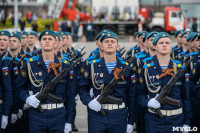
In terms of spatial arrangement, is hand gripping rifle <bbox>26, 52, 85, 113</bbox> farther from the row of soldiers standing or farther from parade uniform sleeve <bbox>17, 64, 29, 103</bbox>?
parade uniform sleeve <bbox>17, 64, 29, 103</bbox>

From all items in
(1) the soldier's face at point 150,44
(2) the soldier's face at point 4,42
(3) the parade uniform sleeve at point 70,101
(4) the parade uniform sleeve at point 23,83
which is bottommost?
(3) the parade uniform sleeve at point 70,101

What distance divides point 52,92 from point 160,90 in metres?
1.46

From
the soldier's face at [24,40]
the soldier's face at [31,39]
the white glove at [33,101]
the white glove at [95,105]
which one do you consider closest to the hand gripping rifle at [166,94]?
the white glove at [95,105]

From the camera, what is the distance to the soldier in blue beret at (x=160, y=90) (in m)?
4.89

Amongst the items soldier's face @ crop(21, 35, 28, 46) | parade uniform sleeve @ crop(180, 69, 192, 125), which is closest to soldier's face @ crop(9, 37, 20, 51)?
soldier's face @ crop(21, 35, 28, 46)

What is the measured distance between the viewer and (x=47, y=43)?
5180 millimetres

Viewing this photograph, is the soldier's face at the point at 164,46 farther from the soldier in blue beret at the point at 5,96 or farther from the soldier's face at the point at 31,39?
the soldier's face at the point at 31,39

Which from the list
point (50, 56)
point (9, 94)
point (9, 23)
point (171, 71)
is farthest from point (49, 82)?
point (9, 23)

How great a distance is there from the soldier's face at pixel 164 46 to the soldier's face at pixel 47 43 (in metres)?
1.48

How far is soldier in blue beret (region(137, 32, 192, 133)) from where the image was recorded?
4.89 metres

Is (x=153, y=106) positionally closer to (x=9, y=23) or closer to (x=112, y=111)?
(x=112, y=111)

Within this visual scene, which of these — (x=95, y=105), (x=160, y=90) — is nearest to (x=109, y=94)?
(x=95, y=105)

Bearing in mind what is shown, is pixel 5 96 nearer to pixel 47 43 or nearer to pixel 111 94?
pixel 47 43

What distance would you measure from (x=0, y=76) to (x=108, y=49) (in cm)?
168
